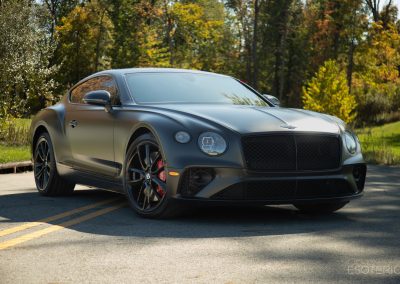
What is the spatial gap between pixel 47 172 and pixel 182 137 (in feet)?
10.5

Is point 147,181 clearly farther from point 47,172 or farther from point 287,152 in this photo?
point 47,172

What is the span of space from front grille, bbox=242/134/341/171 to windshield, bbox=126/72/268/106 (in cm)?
136

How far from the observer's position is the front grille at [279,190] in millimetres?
6855

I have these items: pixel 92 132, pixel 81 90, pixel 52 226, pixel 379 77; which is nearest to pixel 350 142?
pixel 92 132

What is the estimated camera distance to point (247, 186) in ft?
22.5

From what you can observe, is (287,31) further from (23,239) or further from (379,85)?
(23,239)

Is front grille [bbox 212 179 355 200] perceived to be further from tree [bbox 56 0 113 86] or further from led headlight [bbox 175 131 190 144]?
tree [bbox 56 0 113 86]

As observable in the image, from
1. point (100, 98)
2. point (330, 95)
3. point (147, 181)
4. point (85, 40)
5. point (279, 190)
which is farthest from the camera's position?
point (85, 40)

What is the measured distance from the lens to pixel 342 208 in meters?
8.38

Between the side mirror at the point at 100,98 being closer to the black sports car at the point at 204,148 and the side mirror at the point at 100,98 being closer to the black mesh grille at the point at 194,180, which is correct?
the black sports car at the point at 204,148

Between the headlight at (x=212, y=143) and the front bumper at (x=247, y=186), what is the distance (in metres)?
0.15

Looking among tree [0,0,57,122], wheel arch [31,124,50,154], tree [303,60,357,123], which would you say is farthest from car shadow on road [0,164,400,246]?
tree [303,60,357,123]

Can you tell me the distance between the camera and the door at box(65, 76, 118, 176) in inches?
318

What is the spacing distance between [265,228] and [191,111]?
4.40 feet
